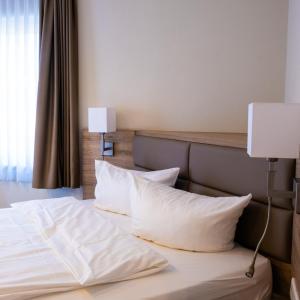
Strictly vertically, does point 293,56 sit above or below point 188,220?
above

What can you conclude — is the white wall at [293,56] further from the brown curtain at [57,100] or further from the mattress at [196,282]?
the brown curtain at [57,100]

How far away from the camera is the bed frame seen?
5.04 ft

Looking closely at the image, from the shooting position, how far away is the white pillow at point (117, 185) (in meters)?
2.19

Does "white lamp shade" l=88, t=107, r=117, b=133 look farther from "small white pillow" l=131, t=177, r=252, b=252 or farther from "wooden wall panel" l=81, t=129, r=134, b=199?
"small white pillow" l=131, t=177, r=252, b=252

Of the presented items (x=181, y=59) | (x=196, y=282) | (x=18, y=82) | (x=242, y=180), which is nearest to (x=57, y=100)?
(x=18, y=82)

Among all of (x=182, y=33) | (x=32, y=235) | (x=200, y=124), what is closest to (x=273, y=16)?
(x=182, y=33)

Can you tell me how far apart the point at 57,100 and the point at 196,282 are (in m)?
2.28

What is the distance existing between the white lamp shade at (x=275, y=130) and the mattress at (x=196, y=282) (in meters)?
0.59

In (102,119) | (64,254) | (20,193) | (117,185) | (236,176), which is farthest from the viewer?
(20,193)

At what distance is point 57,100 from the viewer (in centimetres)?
312

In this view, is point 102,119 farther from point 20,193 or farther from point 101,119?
point 20,193

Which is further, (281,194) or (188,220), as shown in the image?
(188,220)

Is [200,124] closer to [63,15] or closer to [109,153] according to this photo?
[109,153]

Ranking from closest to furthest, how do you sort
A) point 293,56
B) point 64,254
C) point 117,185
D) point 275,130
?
1. point 275,130
2. point 64,254
3. point 293,56
4. point 117,185
